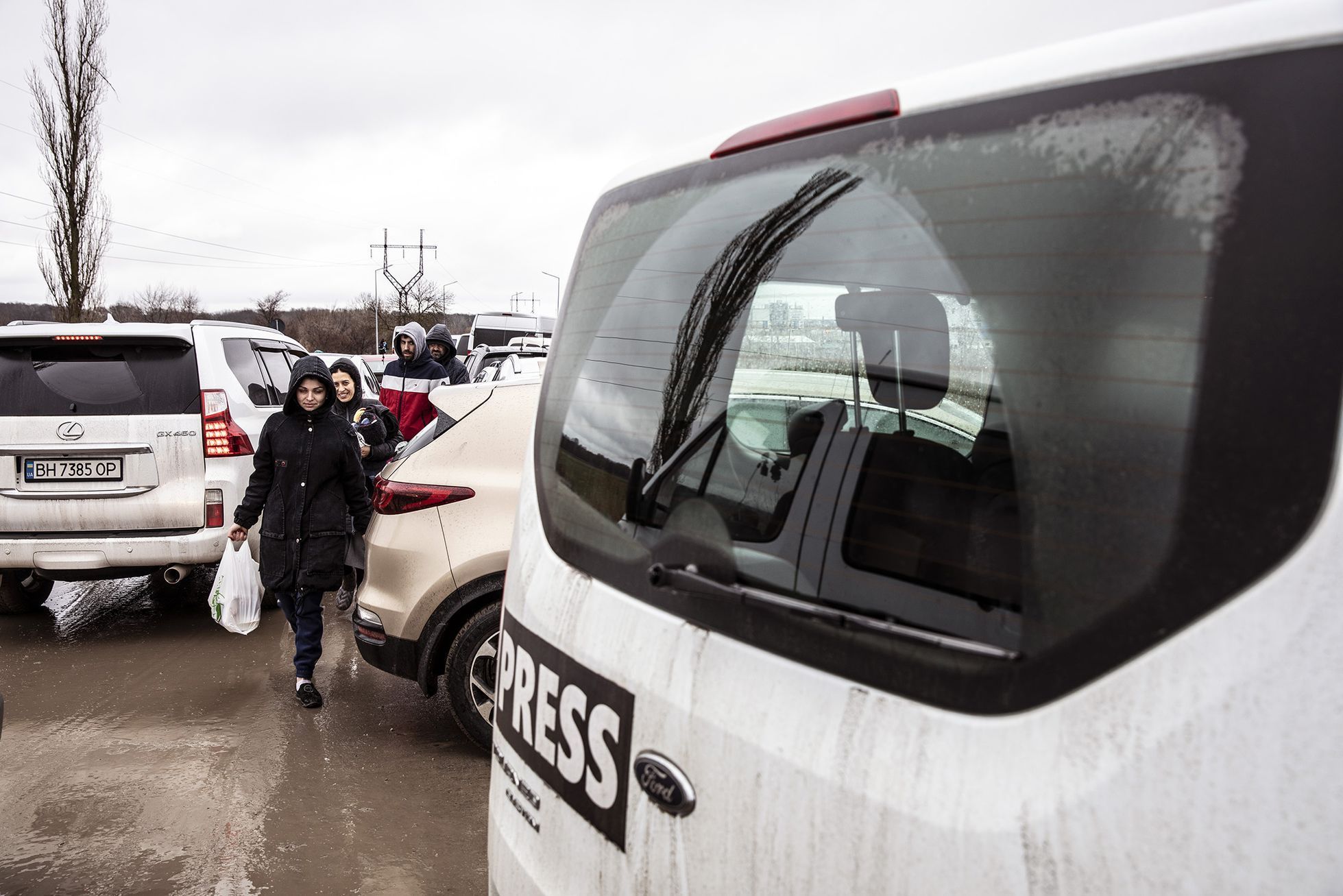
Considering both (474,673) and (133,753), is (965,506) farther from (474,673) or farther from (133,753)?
(133,753)

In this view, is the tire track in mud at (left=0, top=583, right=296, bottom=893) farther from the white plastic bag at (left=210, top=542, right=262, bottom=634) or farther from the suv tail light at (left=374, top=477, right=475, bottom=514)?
the suv tail light at (left=374, top=477, right=475, bottom=514)

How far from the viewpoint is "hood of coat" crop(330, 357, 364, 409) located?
593 cm

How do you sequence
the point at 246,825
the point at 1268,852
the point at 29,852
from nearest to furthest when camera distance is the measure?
the point at 1268,852 → the point at 29,852 → the point at 246,825

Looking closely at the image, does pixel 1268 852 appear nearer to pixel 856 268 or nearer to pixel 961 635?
pixel 961 635

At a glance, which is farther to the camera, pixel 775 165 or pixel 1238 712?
pixel 775 165

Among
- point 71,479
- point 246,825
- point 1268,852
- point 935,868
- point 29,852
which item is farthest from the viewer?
point 71,479

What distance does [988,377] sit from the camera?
1.56 metres

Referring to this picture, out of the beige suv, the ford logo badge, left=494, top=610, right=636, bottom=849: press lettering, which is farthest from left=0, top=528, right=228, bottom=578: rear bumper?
the ford logo badge

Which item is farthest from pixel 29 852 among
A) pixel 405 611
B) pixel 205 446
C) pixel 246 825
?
pixel 205 446

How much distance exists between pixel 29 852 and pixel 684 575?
9.94ft

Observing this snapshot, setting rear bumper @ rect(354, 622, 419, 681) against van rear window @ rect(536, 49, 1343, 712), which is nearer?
van rear window @ rect(536, 49, 1343, 712)

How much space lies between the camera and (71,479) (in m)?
5.22

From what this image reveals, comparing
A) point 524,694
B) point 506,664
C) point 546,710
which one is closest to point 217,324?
point 506,664

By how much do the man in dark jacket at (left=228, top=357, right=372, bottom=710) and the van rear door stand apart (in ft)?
3.01
